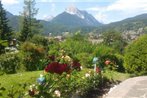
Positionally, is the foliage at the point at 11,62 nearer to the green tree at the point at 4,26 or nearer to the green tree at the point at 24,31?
Answer: the green tree at the point at 4,26

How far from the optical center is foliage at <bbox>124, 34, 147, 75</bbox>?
12594 millimetres

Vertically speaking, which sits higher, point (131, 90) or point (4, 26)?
point (131, 90)

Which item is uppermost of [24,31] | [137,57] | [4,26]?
[137,57]

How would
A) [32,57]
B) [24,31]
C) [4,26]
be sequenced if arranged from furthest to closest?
[24,31] < [4,26] < [32,57]

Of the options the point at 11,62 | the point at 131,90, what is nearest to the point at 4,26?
the point at 11,62

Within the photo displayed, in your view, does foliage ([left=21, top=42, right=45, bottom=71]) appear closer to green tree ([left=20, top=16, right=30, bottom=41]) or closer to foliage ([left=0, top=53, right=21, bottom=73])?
foliage ([left=0, top=53, right=21, bottom=73])

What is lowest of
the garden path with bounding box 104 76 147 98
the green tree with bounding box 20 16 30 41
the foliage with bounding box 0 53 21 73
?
the green tree with bounding box 20 16 30 41

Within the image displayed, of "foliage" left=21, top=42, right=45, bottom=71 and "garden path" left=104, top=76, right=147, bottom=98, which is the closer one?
"garden path" left=104, top=76, right=147, bottom=98

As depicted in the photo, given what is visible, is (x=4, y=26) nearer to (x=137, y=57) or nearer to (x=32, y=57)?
(x=32, y=57)

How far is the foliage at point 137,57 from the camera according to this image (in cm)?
1259

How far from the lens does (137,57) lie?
502 inches

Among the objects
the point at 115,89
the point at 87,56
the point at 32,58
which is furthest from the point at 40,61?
the point at 115,89

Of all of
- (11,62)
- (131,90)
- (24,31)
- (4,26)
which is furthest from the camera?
(24,31)

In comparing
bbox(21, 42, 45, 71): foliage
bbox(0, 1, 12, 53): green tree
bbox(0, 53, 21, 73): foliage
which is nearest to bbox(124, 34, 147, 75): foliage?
bbox(21, 42, 45, 71): foliage
